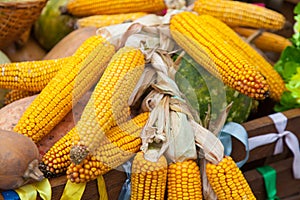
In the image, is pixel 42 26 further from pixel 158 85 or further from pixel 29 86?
pixel 158 85

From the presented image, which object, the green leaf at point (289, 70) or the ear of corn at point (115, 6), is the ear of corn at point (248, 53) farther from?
the ear of corn at point (115, 6)

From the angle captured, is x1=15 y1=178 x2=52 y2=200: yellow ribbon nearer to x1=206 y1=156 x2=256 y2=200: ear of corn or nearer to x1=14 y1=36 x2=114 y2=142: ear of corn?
x1=14 y1=36 x2=114 y2=142: ear of corn

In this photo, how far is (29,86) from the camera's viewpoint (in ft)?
4.24

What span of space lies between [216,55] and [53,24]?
0.85 meters

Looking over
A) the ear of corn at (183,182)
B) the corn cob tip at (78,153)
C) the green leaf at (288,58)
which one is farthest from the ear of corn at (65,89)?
the green leaf at (288,58)

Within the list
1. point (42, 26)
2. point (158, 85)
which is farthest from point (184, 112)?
point (42, 26)

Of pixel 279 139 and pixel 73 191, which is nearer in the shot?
pixel 73 191

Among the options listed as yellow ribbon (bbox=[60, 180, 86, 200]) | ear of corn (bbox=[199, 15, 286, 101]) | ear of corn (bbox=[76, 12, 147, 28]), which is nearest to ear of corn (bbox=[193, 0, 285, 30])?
ear of corn (bbox=[199, 15, 286, 101])

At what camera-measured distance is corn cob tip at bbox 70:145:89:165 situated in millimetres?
997

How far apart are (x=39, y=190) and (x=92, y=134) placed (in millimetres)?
187

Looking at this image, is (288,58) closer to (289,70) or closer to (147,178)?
(289,70)

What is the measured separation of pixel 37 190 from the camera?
3.51ft

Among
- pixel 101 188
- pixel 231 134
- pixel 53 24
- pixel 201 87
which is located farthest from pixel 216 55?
pixel 53 24

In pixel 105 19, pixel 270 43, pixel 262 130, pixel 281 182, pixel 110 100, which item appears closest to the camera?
pixel 110 100
